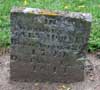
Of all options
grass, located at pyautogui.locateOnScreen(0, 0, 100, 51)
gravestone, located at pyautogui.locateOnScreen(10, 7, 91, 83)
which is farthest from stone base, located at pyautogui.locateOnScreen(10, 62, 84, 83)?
grass, located at pyautogui.locateOnScreen(0, 0, 100, 51)

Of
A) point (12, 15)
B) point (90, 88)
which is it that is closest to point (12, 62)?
point (12, 15)

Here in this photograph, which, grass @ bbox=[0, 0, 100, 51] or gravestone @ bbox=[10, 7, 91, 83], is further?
grass @ bbox=[0, 0, 100, 51]

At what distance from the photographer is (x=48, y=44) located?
4527 mm

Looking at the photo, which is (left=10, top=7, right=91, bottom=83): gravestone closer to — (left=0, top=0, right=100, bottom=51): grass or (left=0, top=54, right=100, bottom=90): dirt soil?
(left=0, top=54, right=100, bottom=90): dirt soil

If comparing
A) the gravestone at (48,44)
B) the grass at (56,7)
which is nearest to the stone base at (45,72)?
the gravestone at (48,44)

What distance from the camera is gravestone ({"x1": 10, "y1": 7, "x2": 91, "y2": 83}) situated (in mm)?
4387

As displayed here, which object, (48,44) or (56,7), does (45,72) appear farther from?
(56,7)

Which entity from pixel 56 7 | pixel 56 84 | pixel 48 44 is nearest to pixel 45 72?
pixel 56 84

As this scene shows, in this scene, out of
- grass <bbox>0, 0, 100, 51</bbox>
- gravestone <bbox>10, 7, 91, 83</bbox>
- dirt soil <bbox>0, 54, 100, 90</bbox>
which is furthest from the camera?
grass <bbox>0, 0, 100, 51</bbox>

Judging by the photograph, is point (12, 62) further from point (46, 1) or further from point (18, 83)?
point (46, 1)

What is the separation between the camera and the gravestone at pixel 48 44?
173 inches

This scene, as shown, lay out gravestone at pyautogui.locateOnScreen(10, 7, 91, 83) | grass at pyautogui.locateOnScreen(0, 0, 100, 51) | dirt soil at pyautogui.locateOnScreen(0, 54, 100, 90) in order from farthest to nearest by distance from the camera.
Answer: grass at pyautogui.locateOnScreen(0, 0, 100, 51), dirt soil at pyautogui.locateOnScreen(0, 54, 100, 90), gravestone at pyautogui.locateOnScreen(10, 7, 91, 83)

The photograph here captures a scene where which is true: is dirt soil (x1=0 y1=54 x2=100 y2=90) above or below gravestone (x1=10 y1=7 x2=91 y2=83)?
below

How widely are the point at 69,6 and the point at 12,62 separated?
239 cm
